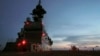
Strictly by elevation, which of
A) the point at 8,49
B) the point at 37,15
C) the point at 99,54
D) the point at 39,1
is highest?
the point at 39,1

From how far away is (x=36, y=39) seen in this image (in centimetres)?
9794

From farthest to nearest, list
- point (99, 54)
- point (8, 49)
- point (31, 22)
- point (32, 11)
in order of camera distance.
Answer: point (32, 11)
point (31, 22)
point (8, 49)
point (99, 54)

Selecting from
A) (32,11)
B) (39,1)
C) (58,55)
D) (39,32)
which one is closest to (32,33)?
(39,32)

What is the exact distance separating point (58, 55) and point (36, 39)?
61.1 meters

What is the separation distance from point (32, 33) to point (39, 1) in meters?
26.8

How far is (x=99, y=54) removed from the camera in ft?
118

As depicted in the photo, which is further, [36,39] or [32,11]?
[32,11]

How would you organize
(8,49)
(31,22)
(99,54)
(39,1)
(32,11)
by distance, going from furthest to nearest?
(39,1), (32,11), (31,22), (8,49), (99,54)

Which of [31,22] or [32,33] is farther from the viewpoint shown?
[31,22]

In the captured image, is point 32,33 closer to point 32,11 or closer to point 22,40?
point 22,40

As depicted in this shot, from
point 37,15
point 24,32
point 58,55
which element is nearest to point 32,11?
point 37,15

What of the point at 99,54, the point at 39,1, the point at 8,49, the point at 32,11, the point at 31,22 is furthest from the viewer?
the point at 39,1

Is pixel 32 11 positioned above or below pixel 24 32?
above

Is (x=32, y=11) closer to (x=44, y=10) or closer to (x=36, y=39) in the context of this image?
(x=44, y=10)
